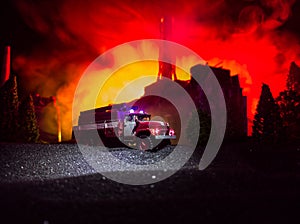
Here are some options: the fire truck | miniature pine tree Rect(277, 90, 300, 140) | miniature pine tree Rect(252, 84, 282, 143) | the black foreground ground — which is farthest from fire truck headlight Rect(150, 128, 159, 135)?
miniature pine tree Rect(277, 90, 300, 140)

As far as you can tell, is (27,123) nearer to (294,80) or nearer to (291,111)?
(291,111)

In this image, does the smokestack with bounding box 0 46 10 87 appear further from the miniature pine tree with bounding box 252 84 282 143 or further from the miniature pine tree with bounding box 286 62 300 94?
the miniature pine tree with bounding box 286 62 300 94

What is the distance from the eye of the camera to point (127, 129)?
19.7 m

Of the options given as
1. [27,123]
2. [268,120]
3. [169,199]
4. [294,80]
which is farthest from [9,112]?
[294,80]

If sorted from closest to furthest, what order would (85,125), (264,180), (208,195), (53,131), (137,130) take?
(208,195) < (264,180) < (137,130) < (85,125) < (53,131)

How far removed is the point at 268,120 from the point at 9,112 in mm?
22289

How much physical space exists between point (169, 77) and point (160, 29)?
656 cm

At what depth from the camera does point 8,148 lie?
19.0 meters

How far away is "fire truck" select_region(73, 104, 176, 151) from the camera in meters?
18.8

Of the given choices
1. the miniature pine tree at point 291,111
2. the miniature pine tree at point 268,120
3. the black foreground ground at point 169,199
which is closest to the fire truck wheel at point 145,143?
the black foreground ground at point 169,199

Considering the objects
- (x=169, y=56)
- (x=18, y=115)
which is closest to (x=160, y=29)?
(x=169, y=56)

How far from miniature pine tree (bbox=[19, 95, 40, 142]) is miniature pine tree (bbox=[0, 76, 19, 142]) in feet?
2.29

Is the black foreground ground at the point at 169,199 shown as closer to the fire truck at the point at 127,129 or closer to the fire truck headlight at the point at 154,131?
the fire truck headlight at the point at 154,131

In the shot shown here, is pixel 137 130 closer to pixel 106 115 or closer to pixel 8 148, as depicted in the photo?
pixel 106 115
